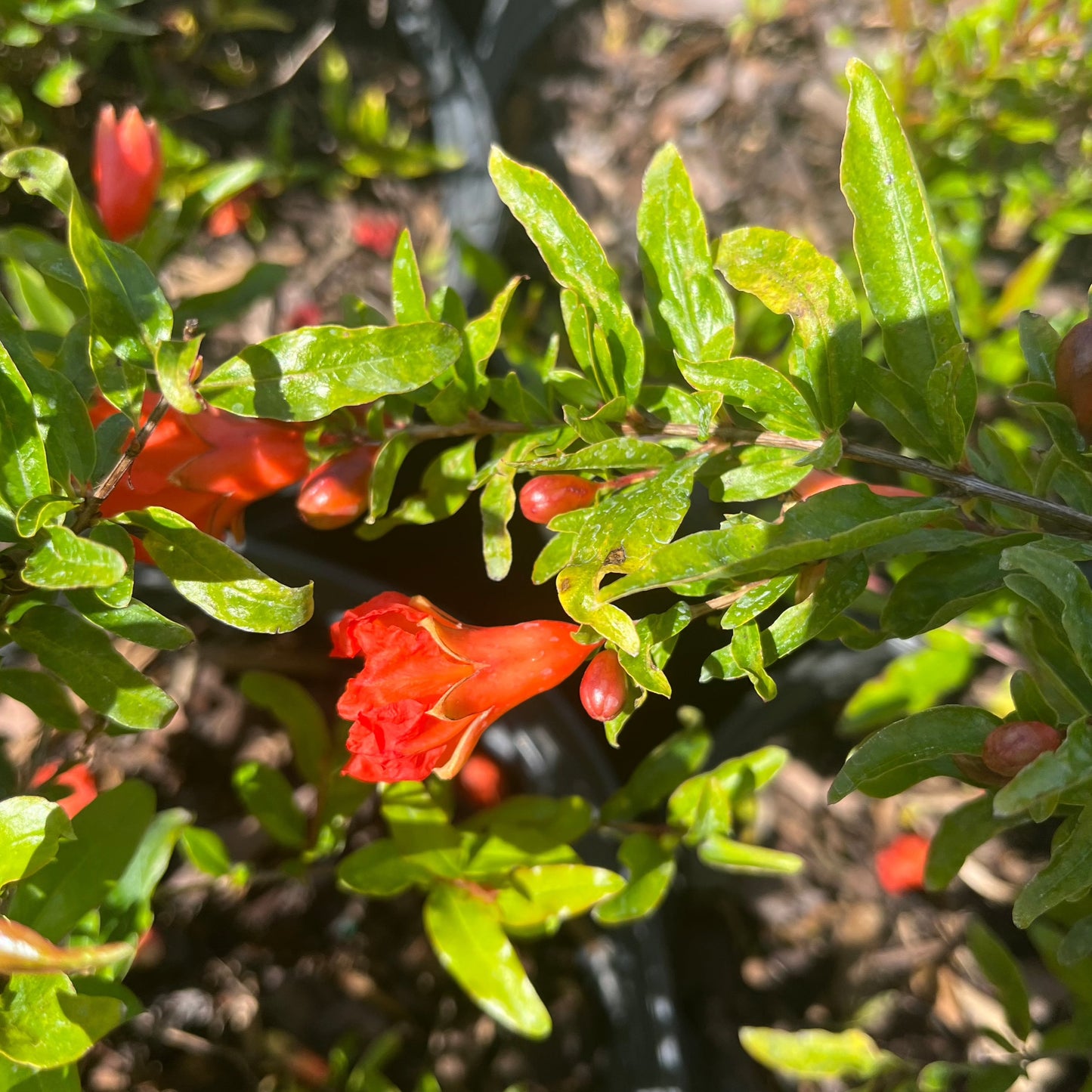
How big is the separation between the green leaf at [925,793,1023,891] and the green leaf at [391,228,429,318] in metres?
0.53

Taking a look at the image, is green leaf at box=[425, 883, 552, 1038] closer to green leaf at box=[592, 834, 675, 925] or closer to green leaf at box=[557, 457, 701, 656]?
green leaf at box=[592, 834, 675, 925]

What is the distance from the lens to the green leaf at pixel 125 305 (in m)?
0.46

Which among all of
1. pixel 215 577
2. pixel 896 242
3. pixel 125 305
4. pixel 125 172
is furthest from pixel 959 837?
pixel 125 172

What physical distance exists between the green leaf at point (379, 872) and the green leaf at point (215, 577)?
0.94ft

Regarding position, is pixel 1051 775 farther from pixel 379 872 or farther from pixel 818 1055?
pixel 818 1055

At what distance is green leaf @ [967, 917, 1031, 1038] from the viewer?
75cm

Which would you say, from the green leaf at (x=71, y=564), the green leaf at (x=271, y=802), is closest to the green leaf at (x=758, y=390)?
→ the green leaf at (x=71, y=564)

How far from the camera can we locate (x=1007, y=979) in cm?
76

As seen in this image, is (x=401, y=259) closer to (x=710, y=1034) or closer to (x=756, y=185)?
(x=710, y=1034)

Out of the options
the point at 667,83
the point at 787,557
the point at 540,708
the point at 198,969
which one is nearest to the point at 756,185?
the point at 667,83

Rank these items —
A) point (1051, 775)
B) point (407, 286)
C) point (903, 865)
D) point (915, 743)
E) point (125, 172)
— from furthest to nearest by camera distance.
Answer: point (903, 865)
point (125, 172)
point (407, 286)
point (915, 743)
point (1051, 775)

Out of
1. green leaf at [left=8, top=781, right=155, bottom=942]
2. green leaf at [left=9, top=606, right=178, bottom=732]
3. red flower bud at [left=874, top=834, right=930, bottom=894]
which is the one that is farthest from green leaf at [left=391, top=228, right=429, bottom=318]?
red flower bud at [left=874, top=834, right=930, bottom=894]

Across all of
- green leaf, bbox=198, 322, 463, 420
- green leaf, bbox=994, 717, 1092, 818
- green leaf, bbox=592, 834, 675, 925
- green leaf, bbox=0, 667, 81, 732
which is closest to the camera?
green leaf, bbox=994, 717, 1092, 818

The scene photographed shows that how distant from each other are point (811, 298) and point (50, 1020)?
23.2 inches
